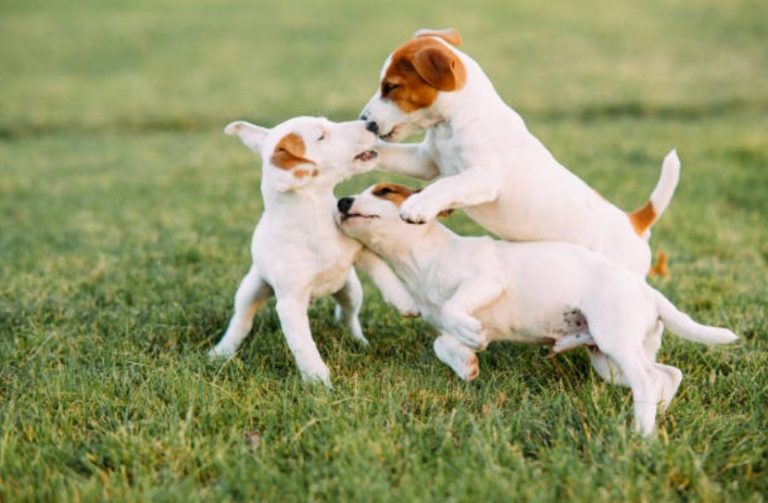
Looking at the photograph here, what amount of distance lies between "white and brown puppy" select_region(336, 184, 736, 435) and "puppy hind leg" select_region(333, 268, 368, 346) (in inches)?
15.5

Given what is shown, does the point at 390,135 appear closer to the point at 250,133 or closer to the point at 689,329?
the point at 250,133

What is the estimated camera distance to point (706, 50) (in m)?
18.7

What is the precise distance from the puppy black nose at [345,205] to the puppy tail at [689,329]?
152 cm

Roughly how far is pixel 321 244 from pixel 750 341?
2.40m

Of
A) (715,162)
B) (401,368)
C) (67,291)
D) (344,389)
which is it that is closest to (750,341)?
(401,368)

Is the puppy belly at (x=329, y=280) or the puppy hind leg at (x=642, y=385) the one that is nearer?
the puppy hind leg at (x=642, y=385)

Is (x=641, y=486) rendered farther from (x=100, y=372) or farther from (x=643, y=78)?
(x=643, y=78)

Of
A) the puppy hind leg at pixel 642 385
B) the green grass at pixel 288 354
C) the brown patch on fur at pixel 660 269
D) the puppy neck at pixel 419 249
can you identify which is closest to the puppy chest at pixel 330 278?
the puppy neck at pixel 419 249

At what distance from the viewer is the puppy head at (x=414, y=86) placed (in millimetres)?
4182

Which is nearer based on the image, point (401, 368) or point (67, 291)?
point (401, 368)

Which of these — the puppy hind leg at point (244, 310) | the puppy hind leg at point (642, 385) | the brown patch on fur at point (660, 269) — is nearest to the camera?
the puppy hind leg at point (642, 385)

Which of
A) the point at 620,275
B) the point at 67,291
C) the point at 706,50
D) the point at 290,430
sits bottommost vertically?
the point at 706,50

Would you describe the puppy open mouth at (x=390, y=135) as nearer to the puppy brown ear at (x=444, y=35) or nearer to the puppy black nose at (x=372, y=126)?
the puppy black nose at (x=372, y=126)

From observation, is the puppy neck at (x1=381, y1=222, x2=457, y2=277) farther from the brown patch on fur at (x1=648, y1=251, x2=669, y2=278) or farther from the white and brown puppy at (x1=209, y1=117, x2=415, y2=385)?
the brown patch on fur at (x1=648, y1=251, x2=669, y2=278)
